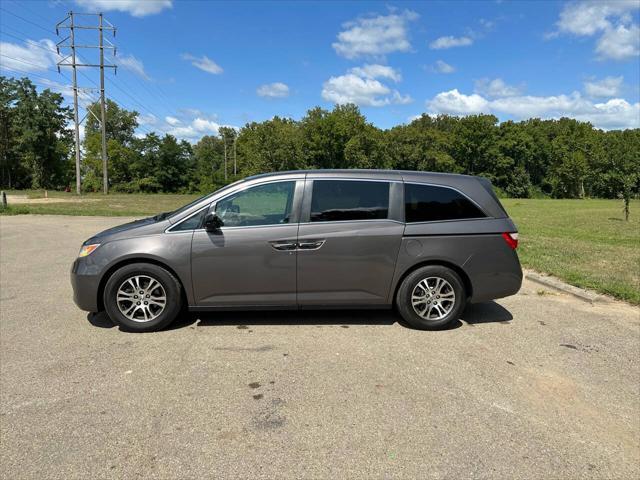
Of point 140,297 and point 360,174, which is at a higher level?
point 360,174

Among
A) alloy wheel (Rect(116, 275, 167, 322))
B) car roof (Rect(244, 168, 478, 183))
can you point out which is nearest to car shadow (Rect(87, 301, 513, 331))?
alloy wheel (Rect(116, 275, 167, 322))

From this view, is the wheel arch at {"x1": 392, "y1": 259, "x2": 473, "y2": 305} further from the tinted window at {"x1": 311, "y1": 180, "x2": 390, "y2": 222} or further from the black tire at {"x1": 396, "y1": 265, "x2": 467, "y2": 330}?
the tinted window at {"x1": 311, "y1": 180, "x2": 390, "y2": 222}

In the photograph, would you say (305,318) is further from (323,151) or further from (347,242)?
(323,151)

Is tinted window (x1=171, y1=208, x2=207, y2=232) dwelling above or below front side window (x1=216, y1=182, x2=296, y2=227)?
below

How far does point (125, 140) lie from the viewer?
78500mm

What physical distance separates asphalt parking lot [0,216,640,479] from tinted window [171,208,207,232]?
3.60 ft

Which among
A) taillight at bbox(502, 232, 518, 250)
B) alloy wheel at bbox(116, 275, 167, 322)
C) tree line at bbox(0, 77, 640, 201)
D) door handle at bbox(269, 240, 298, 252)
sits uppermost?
tree line at bbox(0, 77, 640, 201)

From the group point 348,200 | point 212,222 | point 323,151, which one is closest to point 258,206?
point 212,222

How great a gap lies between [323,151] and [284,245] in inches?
2607

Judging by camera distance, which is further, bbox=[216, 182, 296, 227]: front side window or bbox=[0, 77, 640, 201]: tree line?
bbox=[0, 77, 640, 201]: tree line

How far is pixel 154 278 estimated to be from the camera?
4523 mm

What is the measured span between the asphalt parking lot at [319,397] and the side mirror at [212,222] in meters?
1.10

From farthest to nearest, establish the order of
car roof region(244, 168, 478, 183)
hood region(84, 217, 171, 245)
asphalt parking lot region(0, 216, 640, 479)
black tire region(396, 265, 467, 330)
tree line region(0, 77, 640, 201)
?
tree line region(0, 77, 640, 201) < car roof region(244, 168, 478, 183) < black tire region(396, 265, 467, 330) < hood region(84, 217, 171, 245) < asphalt parking lot region(0, 216, 640, 479)

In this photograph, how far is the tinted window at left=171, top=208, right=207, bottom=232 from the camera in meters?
4.57
